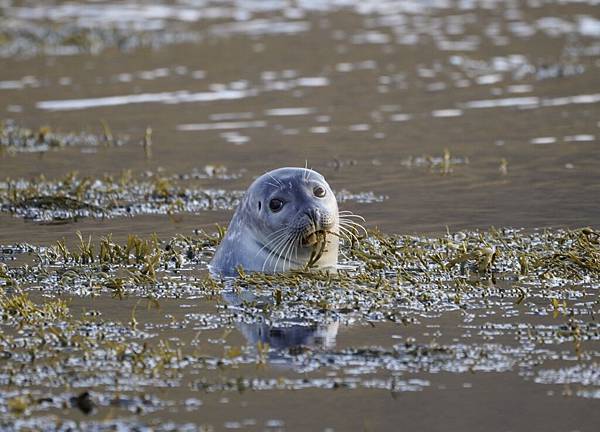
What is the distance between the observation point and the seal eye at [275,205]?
10.4m

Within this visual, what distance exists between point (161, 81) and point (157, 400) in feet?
55.2

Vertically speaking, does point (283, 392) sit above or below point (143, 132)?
above

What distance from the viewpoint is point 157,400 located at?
24.8 ft

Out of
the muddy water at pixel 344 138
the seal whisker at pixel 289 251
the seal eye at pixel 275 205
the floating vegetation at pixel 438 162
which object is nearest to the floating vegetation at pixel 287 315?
the muddy water at pixel 344 138

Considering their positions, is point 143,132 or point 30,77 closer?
point 143,132

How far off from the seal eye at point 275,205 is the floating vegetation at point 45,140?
839 cm

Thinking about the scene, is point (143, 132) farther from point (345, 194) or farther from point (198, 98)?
point (345, 194)

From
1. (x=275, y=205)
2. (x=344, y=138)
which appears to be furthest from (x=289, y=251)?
(x=344, y=138)

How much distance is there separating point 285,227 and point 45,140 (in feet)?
29.9

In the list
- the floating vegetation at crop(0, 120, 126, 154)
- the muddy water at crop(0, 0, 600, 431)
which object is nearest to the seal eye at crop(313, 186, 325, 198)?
the muddy water at crop(0, 0, 600, 431)

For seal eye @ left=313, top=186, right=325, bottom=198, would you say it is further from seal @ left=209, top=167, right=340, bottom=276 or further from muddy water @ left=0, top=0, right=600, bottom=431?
muddy water @ left=0, top=0, right=600, bottom=431

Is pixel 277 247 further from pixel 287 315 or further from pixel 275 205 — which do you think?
pixel 287 315

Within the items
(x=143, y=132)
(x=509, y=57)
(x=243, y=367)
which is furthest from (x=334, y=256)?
(x=509, y=57)

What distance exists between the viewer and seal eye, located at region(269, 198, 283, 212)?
→ 1043 cm
